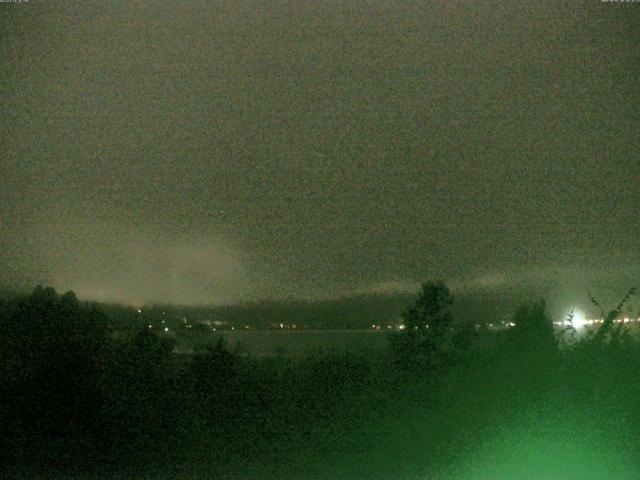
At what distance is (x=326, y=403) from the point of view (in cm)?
1069

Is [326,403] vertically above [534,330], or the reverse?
[534,330]

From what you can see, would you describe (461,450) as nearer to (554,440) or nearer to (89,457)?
(554,440)

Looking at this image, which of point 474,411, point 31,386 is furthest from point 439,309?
point 31,386

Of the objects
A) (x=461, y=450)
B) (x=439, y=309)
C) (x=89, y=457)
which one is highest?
(x=439, y=309)

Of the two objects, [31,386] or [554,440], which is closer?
[554,440]

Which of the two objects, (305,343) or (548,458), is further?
(305,343)

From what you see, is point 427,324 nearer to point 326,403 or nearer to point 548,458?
point 326,403

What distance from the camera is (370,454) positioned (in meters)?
8.53

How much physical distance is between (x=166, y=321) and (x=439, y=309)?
4783 mm

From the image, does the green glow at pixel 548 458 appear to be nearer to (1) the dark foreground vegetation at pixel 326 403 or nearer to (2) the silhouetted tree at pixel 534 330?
(1) the dark foreground vegetation at pixel 326 403

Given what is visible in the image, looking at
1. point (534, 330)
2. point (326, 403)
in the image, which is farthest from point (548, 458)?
point (326, 403)

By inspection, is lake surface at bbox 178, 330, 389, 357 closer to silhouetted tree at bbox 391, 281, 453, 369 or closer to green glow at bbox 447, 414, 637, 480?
silhouetted tree at bbox 391, 281, 453, 369

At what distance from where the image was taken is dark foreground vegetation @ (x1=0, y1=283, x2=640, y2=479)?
7699mm

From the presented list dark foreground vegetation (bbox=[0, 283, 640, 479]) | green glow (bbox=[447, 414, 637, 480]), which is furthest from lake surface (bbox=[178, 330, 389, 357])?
green glow (bbox=[447, 414, 637, 480])
